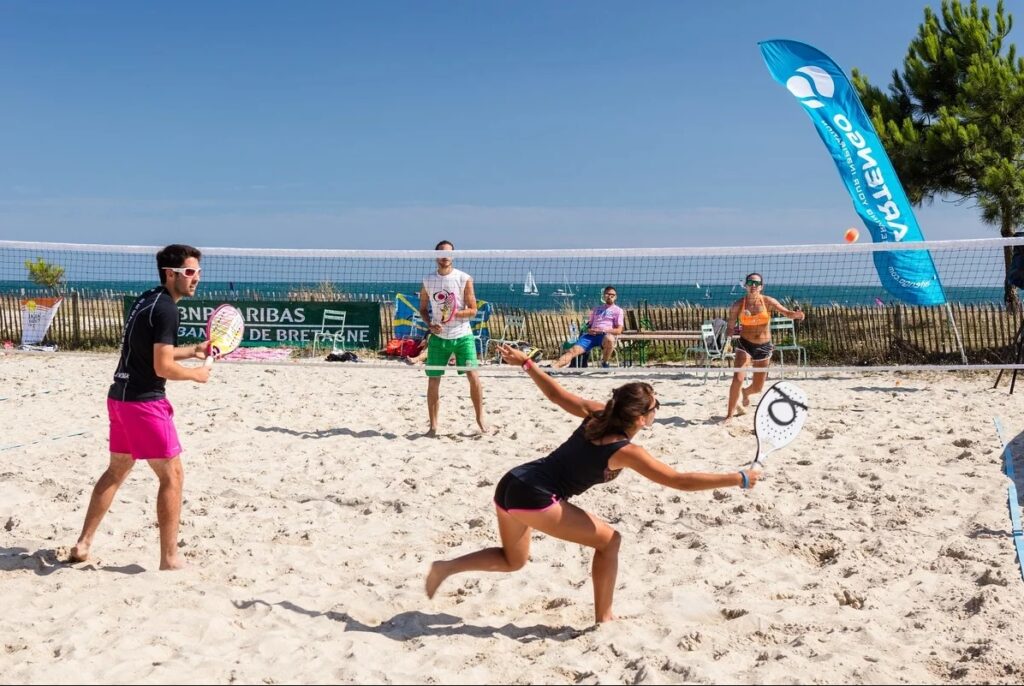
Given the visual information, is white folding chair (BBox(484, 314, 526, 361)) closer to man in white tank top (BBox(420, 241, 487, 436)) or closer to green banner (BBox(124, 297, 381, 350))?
green banner (BBox(124, 297, 381, 350))

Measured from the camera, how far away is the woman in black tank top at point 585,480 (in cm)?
333

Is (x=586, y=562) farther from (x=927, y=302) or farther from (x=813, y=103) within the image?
(x=813, y=103)

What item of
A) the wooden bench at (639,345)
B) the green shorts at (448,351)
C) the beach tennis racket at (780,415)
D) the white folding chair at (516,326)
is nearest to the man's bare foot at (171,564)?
the beach tennis racket at (780,415)

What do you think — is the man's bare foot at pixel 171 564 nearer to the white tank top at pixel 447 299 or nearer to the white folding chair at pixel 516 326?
the white tank top at pixel 447 299

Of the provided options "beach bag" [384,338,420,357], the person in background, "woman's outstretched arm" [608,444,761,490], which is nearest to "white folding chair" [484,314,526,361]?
"beach bag" [384,338,420,357]

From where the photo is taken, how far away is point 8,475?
5.85 meters

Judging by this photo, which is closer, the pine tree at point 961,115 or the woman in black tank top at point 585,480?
the woman in black tank top at point 585,480

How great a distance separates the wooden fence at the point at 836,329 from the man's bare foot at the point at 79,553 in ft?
32.2

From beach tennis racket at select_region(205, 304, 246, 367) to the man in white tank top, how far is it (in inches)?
98.1

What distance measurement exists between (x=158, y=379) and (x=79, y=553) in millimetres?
1084

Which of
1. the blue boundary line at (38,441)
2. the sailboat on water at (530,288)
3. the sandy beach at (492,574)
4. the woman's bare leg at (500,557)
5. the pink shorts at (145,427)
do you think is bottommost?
the sandy beach at (492,574)

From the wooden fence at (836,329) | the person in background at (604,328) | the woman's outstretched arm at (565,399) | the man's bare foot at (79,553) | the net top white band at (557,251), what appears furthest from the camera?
the wooden fence at (836,329)

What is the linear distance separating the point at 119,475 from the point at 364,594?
142 centimetres

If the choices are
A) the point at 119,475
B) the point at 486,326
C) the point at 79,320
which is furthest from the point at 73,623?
the point at 79,320
